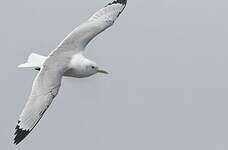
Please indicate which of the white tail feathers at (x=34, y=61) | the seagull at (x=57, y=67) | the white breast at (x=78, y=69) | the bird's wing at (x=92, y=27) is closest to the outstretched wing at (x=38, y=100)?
the seagull at (x=57, y=67)

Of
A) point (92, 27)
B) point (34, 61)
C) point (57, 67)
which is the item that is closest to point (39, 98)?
point (57, 67)

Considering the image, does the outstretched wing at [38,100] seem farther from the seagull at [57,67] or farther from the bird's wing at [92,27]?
the bird's wing at [92,27]

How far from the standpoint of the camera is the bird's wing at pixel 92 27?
86.0 feet

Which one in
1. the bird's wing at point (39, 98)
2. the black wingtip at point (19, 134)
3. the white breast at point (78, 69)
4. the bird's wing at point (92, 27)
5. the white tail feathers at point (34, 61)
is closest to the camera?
the black wingtip at point (19, 134)

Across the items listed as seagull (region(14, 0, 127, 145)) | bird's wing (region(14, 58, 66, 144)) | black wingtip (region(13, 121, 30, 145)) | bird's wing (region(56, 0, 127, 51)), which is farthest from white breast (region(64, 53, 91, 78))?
black wingtip (region(13, 121, 30, 145))

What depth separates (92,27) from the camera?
27266 mm

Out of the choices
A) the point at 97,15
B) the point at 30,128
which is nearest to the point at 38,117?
the point at 30,128

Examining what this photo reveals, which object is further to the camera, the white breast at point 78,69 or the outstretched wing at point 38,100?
the white breast at point 78,69

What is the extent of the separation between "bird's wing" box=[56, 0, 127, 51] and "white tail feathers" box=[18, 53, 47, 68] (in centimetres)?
71

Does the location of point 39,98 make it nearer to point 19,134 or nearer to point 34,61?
point 19,134

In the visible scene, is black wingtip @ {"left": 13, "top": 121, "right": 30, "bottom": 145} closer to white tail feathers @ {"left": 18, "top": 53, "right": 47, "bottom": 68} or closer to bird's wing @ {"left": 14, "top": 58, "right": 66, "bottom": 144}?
bird's wing @ {"left": 14, "top": 58, "right": 66, "bottom": 144}

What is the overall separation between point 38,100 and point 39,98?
8 centimetres

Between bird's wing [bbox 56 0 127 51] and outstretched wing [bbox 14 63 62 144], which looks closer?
outstretched wing [bbox 14 63 62 144]

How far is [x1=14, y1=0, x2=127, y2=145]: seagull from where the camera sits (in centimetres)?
2380
